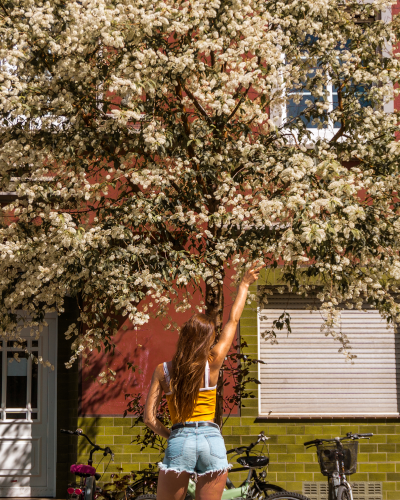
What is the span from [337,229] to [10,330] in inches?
143

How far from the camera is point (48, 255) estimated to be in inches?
268

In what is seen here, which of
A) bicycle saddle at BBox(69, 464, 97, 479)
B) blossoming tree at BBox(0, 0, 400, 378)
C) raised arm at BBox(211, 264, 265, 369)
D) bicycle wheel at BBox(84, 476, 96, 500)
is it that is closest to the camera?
raised arm at BBox(211, 264, 265, 369)

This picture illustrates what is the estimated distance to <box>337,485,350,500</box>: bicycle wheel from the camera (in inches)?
277

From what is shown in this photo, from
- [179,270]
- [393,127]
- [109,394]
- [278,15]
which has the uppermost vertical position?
[278,15]

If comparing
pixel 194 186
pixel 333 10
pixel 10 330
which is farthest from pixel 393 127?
pixel 10 330

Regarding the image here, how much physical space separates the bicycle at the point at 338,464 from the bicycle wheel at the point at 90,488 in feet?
→ 7.95

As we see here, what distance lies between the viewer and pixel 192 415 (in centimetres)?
420

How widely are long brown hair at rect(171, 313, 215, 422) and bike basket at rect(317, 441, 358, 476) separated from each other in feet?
11.7

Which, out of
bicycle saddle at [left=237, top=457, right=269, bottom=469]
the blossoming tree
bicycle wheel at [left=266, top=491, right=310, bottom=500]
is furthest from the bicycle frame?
the blossoming tree

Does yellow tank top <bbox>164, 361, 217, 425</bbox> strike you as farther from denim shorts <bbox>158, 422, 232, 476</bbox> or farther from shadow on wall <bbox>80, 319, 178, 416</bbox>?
shadow on wall <bbox>80, 319, 178, 416</bbox>

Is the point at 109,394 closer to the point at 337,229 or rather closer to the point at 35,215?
the point at 35,215

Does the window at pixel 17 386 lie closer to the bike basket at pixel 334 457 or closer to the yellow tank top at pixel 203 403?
the bike basket at pixel 334 457

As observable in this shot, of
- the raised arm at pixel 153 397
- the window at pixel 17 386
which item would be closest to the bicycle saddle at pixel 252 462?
the raised arm at pixel 153 397

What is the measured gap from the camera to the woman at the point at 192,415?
4086mm
